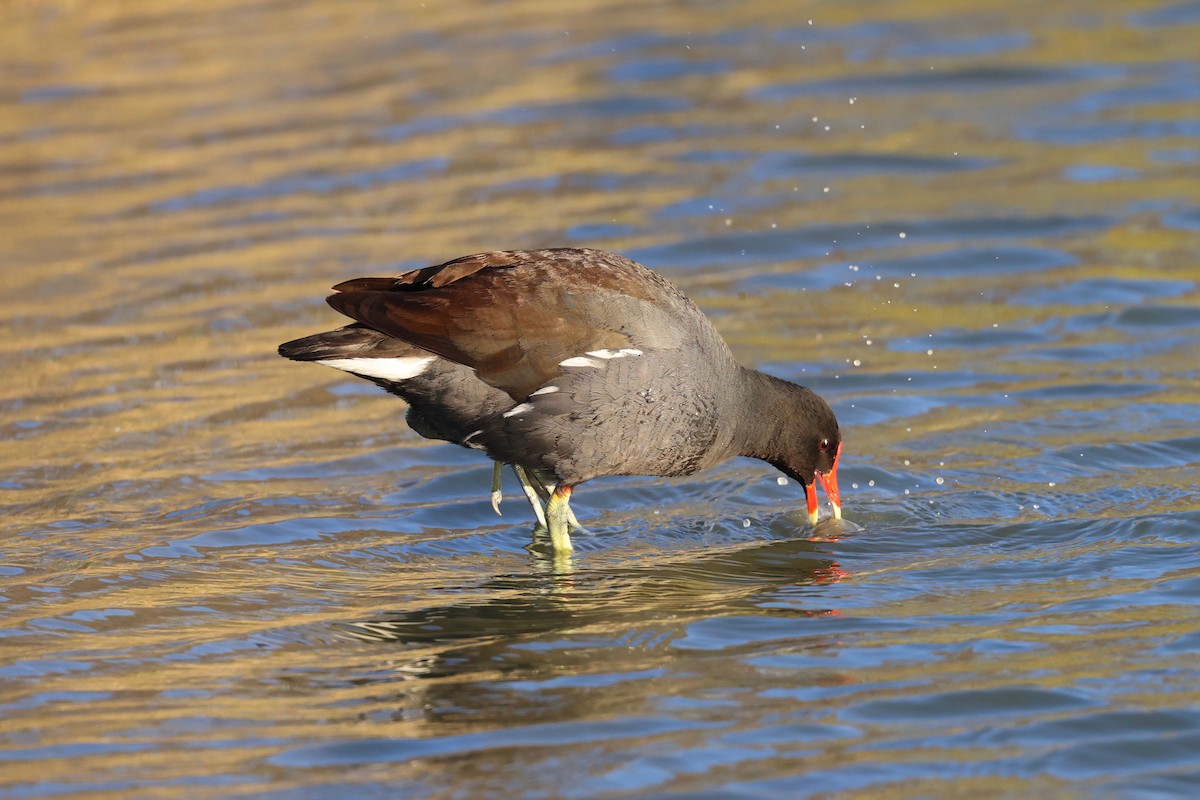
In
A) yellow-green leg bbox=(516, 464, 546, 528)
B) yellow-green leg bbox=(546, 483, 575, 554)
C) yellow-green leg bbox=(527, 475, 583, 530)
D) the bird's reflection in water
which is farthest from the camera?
yellow-green leg bbox=(516, 464, 546, 528)

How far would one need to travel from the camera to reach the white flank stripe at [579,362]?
588cm

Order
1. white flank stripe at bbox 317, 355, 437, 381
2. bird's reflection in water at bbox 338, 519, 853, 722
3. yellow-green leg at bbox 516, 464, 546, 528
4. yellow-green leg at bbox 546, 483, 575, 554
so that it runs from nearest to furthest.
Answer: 1. bird's reflection in water at bbox 338, 519, 853, 722
2. white flank stripe at bbox 317, 355, 437, 381
3. yellow-green leg at bbox 546, 483, 575, 554
4. yellow-green leg at bbox 516, 464, 546, 528

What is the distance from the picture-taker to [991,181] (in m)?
11.1

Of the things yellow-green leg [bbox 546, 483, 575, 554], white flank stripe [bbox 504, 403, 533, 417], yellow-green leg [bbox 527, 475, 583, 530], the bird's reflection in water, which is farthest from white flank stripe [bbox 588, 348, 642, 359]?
the bird's reflection in water

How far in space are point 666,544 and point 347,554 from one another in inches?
46.6

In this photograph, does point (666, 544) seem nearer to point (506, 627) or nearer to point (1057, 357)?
point (506, 627)

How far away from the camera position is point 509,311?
591 cm

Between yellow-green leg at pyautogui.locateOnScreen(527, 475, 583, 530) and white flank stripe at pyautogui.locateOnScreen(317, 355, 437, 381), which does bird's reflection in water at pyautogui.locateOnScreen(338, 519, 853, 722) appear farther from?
white flank stripe at pyautogui.locateOnScreen(317, 355, 437, 381)

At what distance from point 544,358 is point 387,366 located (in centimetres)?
54

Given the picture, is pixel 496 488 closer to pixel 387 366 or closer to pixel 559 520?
pixel 559 520

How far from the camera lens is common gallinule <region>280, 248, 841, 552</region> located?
584cm

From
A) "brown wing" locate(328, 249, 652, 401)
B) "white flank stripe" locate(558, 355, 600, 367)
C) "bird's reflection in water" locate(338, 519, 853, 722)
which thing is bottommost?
"bird's reflection in water" locate(338, 519, 853, 722)

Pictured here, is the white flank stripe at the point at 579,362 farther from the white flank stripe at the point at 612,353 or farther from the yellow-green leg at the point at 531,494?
the yellow-green leg at the point at 531,494

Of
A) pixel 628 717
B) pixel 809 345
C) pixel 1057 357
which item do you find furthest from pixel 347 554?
pixel 1057 357
